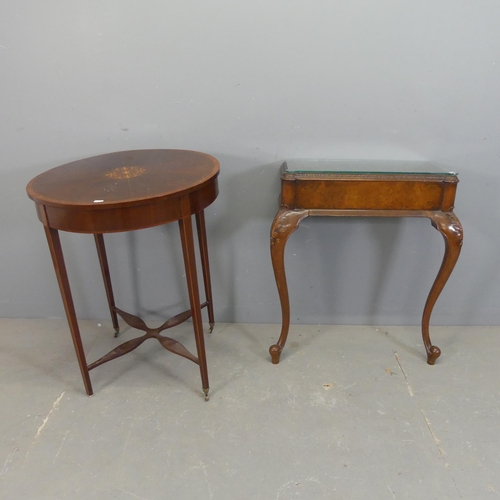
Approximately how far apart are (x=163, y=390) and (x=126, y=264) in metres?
0.70

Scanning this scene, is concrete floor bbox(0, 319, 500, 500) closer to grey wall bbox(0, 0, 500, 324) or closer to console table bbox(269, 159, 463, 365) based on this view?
grey wall bbox(0, 0, 500, 324)

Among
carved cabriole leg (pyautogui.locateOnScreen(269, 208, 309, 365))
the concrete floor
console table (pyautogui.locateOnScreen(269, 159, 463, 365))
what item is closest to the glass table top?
console table (pyautogui.locateOnScreen(269, 159, 463, 365))

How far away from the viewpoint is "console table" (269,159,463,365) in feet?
5.21

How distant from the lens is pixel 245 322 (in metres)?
2.27

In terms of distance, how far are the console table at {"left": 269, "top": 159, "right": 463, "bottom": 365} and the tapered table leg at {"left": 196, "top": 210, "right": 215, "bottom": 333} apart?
39cm

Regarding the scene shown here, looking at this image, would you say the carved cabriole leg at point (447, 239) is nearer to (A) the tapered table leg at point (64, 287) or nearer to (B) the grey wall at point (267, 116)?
(B) the grey wall at point (267, 116)

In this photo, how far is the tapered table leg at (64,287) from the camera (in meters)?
1.46

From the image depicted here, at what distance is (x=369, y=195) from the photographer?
161cm

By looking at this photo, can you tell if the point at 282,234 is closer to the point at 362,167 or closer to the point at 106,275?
the point at 362,167

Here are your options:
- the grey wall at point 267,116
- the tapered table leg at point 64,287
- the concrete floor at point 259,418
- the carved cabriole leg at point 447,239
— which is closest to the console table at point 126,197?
the tapered table leg at point 64,287

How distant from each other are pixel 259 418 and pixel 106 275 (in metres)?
1.03

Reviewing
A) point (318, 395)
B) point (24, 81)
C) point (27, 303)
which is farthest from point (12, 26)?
point (318, 395)

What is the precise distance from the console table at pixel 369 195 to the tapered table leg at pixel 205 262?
387mm

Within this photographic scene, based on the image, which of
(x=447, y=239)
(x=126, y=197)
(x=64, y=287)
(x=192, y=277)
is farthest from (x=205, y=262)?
(x=447, y=239)
